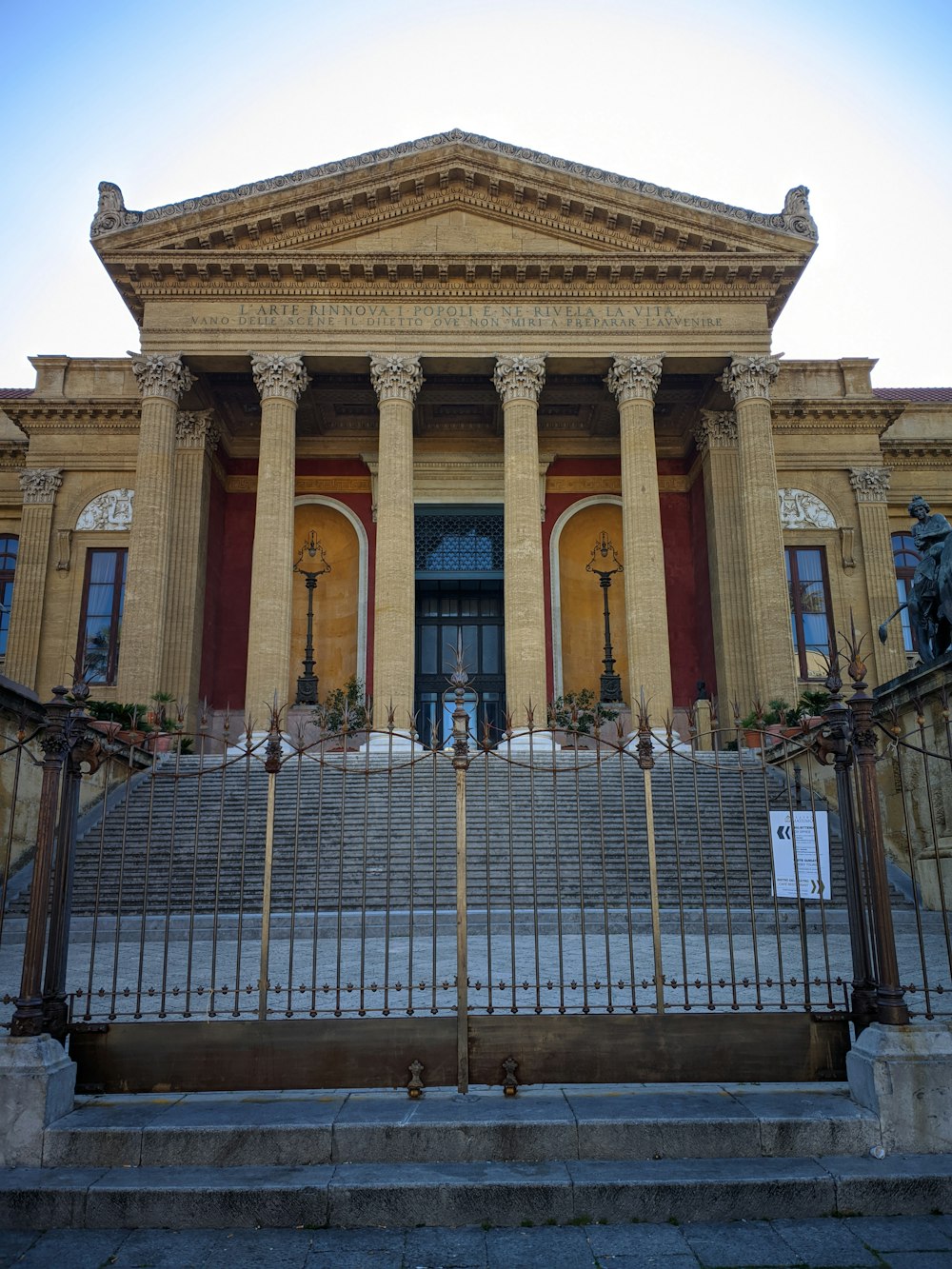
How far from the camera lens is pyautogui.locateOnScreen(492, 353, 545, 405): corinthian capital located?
2264 centimetres

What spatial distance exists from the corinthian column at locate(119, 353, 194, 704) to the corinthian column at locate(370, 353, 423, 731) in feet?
14.5

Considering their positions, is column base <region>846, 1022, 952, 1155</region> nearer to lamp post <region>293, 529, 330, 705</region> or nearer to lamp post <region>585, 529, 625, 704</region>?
lamp post <region>293, 529, 330, 705</region>

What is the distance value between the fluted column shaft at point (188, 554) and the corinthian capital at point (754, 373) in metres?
12.3

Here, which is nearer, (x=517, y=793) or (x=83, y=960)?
(x=83, y=960)

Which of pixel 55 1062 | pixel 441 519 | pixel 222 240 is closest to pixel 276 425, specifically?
pixel 222 240

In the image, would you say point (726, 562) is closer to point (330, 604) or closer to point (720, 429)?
point (720, 429)

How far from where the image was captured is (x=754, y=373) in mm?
22656

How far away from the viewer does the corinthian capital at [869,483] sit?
2686 centimetres

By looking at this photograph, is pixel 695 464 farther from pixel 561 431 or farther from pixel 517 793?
pixel 517 793

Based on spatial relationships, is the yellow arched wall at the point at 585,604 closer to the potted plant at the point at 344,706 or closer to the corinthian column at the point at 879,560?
the potted plant at the point at 344,706

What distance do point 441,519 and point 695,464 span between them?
22.2 feet

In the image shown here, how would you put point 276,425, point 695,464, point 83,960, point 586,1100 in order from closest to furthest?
point 586,1100 < point 83,960 < point 276,425 < point 695,464

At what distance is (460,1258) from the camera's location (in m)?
4.29

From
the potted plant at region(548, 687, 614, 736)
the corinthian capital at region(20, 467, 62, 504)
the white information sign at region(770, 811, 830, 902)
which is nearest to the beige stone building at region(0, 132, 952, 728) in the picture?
the corinthian capital at region(20, 467, 62, 504)
